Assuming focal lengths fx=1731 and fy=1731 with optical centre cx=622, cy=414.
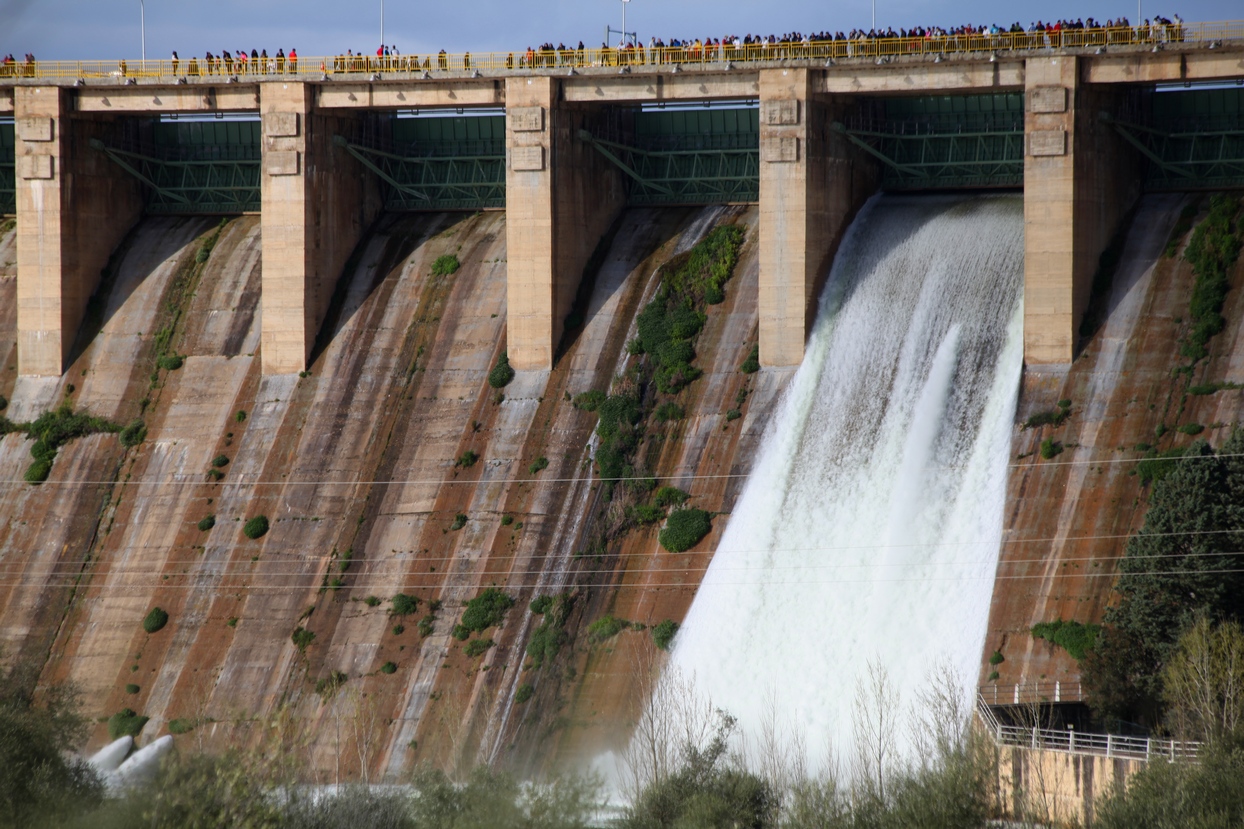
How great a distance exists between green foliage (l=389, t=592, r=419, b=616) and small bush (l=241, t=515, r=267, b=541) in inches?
267

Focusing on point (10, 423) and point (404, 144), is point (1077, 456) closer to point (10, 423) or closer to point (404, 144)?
point (404, 144)

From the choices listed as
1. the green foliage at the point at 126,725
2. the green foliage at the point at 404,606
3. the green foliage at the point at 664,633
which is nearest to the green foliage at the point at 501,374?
the green foliage at the point at 404,606

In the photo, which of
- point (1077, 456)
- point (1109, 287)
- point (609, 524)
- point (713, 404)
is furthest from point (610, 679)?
point (1109, 287)

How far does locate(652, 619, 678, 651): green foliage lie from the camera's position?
54375 millimetres

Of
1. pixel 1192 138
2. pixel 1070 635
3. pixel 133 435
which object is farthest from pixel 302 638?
pixel 1192 138

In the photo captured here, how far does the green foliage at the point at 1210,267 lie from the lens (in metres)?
54.6

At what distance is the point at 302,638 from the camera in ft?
193

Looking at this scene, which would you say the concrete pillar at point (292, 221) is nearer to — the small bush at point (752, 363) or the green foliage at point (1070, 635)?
the small bush at point (752, 363)

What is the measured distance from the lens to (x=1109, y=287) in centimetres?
5772

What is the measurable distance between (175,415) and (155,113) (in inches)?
496

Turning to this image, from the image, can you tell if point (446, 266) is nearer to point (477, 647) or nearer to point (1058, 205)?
point (477, 647)

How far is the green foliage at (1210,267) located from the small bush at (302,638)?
30.1m

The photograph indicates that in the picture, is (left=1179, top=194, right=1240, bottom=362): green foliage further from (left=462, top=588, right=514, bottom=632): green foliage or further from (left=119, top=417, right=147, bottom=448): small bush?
(left=119, top=417, right=147, bottom=448): small bush

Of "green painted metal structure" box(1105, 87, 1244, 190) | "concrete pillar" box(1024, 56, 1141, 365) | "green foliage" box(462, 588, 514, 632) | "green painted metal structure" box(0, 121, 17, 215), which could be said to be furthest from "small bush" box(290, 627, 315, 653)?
"green painted metal structure" box(1105, 87, 1244, 190)
